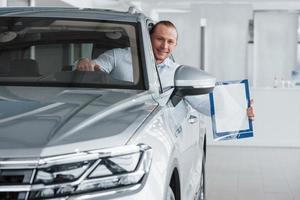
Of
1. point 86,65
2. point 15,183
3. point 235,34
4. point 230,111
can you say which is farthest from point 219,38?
point 15,183

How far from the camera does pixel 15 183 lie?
67.4 inches

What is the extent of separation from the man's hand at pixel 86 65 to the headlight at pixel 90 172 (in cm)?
99

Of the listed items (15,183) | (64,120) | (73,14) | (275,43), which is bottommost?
(275,43)

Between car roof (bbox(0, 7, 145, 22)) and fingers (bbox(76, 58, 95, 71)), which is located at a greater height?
car roof (bbox(0, 7, 145, 22))

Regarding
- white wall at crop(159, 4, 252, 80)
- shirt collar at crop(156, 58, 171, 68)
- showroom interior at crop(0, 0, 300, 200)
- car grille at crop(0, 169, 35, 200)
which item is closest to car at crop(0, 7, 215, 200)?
car grille at crop(0, 169, 35, 200)

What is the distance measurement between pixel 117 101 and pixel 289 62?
16.1 meters

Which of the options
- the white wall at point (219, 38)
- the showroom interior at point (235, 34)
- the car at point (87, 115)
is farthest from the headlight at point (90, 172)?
the white wall at point (219, 38)

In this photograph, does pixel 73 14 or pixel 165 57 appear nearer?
pixel 73 14

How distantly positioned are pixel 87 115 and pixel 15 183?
41 centimetres

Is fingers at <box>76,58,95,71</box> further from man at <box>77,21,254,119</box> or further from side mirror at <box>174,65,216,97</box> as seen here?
side mirror at <box>174,65,216,97</box>

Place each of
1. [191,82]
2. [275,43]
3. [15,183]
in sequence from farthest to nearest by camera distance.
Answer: [275,43] → [191,82] → [15,183]

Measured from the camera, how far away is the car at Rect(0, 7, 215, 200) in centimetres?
177

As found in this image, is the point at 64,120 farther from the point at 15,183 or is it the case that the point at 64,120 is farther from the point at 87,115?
the point at 15,183

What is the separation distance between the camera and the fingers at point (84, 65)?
9.31ft
